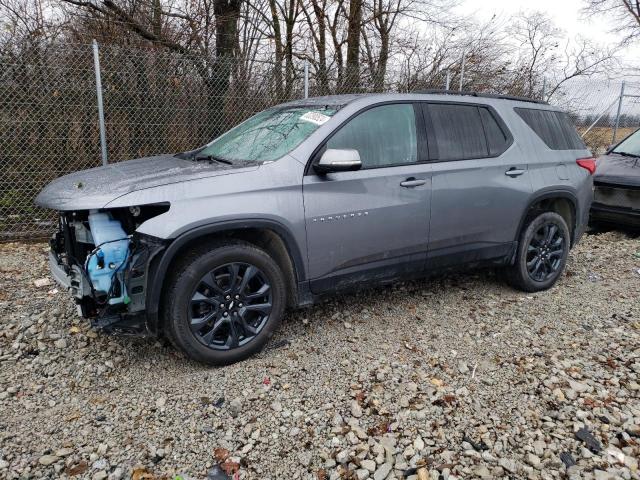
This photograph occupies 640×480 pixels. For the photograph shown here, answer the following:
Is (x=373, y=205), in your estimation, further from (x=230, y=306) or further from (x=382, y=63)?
(x=382, y=63)

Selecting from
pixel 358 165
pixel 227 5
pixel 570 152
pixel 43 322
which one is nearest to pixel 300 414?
pixel 358 165

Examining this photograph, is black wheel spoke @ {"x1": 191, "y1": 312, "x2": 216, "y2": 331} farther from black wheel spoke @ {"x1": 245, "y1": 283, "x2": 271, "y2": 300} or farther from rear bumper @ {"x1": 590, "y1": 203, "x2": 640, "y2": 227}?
rear bumper @ {"x1": 590, "y1": 203, "x2": 640, "y2": 227}

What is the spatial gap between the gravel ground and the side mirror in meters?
1.26

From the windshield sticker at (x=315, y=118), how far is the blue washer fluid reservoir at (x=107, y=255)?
1.50 m

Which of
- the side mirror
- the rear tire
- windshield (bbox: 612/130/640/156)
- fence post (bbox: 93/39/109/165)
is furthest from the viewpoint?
windshield (bbox: 612/130/640/156)

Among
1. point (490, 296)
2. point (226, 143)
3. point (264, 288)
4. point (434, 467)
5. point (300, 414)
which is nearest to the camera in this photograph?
point (434, 467)

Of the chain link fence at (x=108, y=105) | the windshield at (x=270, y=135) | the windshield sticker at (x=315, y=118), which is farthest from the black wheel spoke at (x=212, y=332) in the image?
the chain link fence at (x=108, y=105)

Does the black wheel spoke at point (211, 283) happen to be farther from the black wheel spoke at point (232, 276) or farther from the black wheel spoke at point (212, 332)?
the black wheel spoke at point (212, 332)

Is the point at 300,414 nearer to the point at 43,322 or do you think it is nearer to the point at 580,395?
the point at 580,395

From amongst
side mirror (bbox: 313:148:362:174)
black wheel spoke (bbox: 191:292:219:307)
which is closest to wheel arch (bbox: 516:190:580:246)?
side mirror (bbox: 313:148:362:174)

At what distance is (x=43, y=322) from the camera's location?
3510mm

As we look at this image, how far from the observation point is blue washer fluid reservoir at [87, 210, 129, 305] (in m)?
2.67

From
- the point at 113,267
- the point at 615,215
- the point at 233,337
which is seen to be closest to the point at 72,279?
the point at 113,267

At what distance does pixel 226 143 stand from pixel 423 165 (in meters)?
1.59
